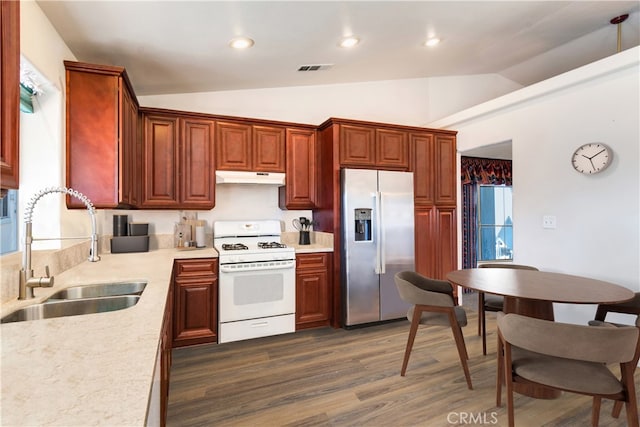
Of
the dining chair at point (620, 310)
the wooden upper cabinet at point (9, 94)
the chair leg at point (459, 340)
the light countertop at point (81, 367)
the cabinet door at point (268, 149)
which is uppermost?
the cabinet door at point (268, 149)

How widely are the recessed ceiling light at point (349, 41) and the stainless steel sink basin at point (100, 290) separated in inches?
97.2

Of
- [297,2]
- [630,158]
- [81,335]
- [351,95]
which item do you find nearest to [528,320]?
[81,335]

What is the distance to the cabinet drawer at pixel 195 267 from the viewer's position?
2.94 metres

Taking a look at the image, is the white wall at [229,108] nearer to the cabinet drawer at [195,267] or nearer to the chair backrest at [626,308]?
the cabinet drawer at [195,267]

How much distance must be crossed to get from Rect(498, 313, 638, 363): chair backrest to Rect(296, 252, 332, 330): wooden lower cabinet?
6.92 feet

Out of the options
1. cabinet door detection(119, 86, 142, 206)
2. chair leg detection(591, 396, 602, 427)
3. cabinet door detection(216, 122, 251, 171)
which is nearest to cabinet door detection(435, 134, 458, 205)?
cabinet door detection(216, 122, 251, 171)

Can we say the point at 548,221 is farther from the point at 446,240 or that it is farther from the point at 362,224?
the point at 362,224

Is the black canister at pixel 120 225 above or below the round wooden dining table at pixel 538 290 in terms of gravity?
above

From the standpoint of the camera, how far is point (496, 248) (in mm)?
6074

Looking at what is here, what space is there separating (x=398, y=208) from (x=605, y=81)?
2120mm

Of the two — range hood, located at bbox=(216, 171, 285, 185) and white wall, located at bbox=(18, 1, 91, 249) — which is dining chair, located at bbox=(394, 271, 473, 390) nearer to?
range hood, located at bbox=(216, 171, 285, 185)

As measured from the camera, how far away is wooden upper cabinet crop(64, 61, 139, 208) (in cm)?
223

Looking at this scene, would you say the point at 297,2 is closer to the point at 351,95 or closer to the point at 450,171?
the point at 351,95

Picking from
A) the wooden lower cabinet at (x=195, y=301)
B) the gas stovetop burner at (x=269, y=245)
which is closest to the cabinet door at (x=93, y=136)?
the wooden lower cabinet at (x=195, y=301)
